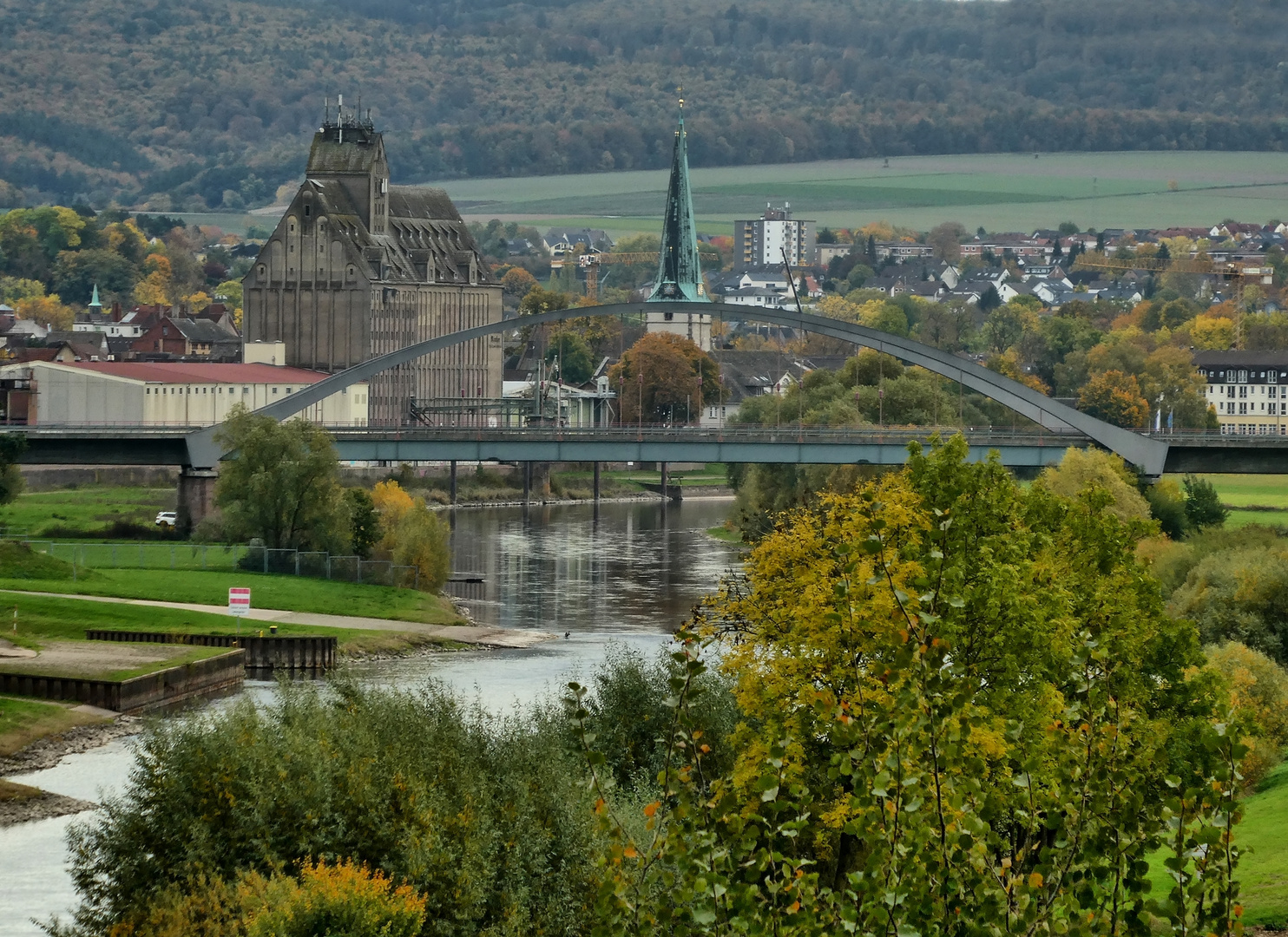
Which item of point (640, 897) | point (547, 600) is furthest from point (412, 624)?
point (640, 897)

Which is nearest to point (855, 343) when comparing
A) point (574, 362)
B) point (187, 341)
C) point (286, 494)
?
point (286, 494)

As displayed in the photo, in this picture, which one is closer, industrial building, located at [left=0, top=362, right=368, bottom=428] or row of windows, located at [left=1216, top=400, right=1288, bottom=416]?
industrial building, located at [left=0, top=362, right=368, bottom=428]

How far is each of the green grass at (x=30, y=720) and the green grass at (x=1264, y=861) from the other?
24337 millimetres

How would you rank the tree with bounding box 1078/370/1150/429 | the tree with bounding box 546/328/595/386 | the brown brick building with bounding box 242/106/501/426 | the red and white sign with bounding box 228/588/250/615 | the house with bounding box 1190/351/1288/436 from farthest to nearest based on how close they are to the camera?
1. the tree with bounding box 546/328/595/386
2. the house with bounding box 1190/351/1288/436
3. the brown brick building with bounding box 242/106/501/426
4. the tree with bounding box 1078/370/1150/429
5. the red and white sign with bounding box 228/588/250/615

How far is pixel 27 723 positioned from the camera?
52.5m

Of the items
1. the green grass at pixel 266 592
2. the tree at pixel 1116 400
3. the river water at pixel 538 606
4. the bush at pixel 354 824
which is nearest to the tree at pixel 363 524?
the river water at pixel 538 606

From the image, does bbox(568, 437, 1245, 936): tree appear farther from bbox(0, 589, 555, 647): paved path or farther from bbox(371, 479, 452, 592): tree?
bbox(371, 479, 452, 592): tree

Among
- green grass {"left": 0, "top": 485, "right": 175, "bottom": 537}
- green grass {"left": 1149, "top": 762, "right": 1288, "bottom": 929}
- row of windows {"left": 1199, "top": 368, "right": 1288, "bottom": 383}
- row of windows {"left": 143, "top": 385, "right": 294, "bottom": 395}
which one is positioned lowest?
green grass {"left": 1149, "top": 762, "right": 1288, "bottom": 929}

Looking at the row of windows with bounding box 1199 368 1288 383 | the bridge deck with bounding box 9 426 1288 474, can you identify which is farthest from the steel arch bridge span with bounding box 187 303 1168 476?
the row of windows with bounding box 1199 368 1288 383

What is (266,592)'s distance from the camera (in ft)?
250

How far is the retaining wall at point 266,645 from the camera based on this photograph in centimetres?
6444

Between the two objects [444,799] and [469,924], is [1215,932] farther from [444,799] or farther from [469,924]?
[444,799]

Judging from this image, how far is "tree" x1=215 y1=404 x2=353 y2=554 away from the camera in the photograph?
8381 cm

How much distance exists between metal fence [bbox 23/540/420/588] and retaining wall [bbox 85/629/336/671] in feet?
50.6
